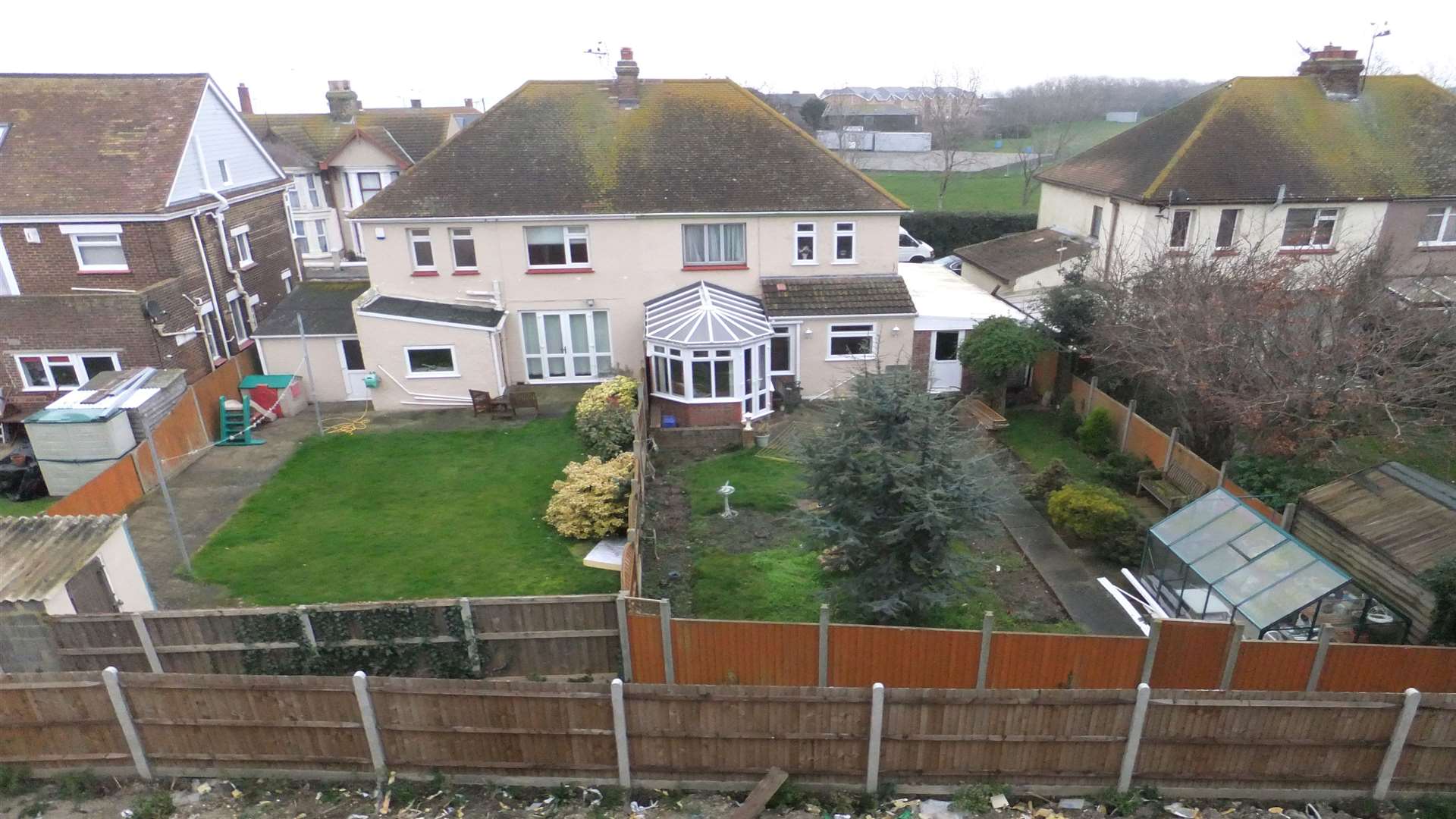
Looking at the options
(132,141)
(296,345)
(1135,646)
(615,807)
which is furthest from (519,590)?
(132,141)

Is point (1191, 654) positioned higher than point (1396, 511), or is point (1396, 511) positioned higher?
point (1396, 511)

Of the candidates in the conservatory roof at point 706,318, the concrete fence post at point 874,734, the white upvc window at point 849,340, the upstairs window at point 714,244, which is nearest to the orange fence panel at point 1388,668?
the concrete fence post at point 874,734

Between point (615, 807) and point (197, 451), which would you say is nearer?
point (615, 807)

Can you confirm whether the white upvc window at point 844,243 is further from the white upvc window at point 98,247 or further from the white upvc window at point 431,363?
the white upvc window at point 98,247

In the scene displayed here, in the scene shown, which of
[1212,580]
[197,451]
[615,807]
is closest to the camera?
[615,807]

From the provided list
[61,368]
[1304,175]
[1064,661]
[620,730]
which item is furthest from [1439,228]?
[61,368]

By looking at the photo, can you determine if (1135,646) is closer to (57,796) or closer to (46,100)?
(57,796)

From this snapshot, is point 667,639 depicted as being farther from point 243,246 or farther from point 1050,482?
point 243,246
